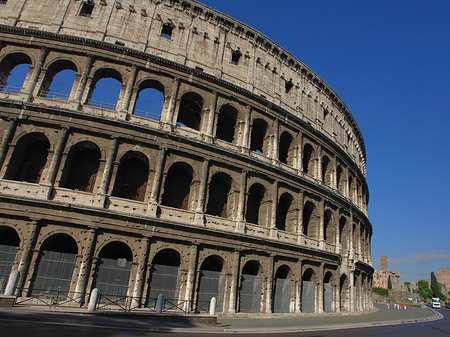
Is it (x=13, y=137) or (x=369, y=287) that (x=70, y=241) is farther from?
(x=369, y=287)

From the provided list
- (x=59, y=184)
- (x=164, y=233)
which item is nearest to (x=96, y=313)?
(x=164, y=233)

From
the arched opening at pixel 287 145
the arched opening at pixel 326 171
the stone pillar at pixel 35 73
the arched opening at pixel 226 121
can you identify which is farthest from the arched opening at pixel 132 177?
the arched opening at pixel 326 171

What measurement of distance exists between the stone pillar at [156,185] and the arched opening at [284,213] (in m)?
8.62

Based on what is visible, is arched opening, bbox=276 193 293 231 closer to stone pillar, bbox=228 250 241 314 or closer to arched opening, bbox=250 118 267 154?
arched opening, bbox=250 118 267 154

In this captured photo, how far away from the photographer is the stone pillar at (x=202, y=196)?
15516 millimetres

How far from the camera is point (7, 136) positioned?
1425cm

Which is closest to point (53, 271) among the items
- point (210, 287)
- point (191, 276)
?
point (191, 276)

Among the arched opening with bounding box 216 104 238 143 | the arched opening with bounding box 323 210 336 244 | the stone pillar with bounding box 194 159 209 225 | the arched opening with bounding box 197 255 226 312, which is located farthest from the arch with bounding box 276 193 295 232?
the stone pillar with bounding box 194 159 209 225

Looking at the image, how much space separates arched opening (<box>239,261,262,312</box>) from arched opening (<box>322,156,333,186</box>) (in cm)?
1108

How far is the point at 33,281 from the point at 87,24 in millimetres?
14562

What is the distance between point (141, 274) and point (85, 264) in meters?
2.56

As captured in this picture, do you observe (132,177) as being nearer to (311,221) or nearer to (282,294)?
(282,294)

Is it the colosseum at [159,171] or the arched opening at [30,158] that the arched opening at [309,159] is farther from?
the arched opening at [30,158]

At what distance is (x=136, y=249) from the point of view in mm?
14156
